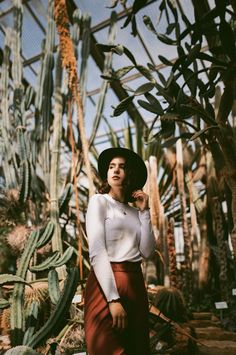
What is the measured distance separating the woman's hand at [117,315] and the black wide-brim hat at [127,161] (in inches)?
17.9

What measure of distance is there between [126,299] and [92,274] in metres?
0.13

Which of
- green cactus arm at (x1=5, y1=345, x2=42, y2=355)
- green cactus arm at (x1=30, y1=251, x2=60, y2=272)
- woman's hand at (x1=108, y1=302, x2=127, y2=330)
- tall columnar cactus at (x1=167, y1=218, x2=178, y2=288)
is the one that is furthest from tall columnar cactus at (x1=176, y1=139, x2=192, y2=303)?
woman's hand at (x1=108, y1=302, x2=127, y2=330)

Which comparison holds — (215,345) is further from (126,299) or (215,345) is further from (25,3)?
(25,3)

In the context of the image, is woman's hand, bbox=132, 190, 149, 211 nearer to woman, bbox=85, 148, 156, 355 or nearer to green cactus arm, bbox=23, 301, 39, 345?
woman, bbox=85, 148, 156, 355

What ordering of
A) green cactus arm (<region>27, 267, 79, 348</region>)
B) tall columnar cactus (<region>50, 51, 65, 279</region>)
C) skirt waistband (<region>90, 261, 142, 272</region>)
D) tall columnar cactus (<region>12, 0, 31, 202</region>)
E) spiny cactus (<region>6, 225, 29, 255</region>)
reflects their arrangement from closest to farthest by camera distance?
skirt waistband (<region>90, 261, 142, 272</region>)
green cactus arm (<region>27, 267, 79, 348</region>)
tall columnar cactus (<region>50, 51, 65, 279</region>)
spiny cactus (<region>6, 225, 29, 255</region>)
tall columnar cactus (<region>12, 0, 31, 202</region>)

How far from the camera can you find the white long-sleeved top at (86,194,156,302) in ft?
3.27

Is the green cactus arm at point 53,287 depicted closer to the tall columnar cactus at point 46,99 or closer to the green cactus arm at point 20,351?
the green cactus arm at point 20,351

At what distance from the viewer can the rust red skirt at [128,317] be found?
0.97 metres

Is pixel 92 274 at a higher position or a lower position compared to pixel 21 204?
lower

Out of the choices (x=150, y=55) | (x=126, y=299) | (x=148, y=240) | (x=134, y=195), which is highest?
(x=150, y=55)

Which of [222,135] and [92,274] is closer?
[92,274]

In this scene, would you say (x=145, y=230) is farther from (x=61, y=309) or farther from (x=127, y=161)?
(x=61, y=309)

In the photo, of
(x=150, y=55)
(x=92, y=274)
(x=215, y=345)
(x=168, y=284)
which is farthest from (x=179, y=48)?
(x=150, y=55)

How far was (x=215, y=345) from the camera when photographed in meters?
2.43
